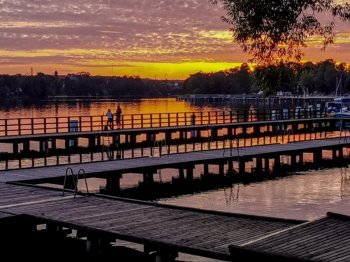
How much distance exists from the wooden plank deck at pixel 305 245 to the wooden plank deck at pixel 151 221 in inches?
34.9

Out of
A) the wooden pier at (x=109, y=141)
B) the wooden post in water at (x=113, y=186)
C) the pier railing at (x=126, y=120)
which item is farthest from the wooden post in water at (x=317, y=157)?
the wooden post in water at (x=113, y=186)

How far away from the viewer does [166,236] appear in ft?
50.7

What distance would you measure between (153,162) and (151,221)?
17598mm

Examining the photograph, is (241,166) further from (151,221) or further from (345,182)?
(151,221)

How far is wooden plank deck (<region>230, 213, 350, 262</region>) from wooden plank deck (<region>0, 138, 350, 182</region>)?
15.7 meters

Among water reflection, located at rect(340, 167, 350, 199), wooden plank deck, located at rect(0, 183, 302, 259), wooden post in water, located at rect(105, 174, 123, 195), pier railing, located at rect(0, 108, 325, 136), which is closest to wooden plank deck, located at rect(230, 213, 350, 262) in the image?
wooden plank deck, located at rect(0, 183, 302, 259)

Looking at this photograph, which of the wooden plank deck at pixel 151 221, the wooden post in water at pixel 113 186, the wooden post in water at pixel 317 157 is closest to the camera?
the wooden plank deck at pixel 151 221

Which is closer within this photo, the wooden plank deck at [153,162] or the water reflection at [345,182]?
the wooden plank deck at [153,162]

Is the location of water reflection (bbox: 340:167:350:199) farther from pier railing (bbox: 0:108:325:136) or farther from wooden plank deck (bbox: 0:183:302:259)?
wooden plank deck (bbox: 0:183:302:259)

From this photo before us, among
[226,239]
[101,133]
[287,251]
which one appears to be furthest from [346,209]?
[101,133]

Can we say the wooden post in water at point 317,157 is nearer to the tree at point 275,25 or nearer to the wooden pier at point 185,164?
the wooden pier at point 185,164

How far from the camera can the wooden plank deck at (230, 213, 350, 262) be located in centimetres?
1238

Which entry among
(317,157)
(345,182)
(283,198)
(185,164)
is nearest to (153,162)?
(185,164)

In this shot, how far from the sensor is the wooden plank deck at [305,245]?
40.6 ft
